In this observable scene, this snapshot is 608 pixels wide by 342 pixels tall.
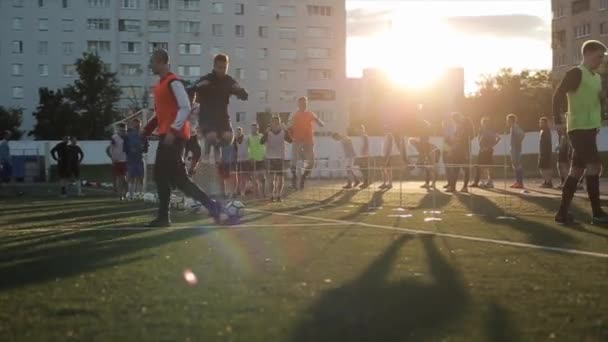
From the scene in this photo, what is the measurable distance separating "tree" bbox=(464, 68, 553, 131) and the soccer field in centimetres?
9005

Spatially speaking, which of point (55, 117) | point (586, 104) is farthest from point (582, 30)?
point (586, 104)

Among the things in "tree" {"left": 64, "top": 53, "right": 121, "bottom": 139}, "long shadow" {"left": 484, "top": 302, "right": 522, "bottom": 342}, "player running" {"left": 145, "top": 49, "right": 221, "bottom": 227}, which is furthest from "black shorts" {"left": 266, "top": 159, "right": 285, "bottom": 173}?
"tree" {"left": 64, "top": 53, "right": 121, "bottom": 139}

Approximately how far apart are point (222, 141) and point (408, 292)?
25.7ft

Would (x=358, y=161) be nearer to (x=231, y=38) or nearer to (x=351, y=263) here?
(x=351, y=263)

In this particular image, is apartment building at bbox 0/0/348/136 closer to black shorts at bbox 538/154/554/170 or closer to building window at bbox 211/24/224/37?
building window at bbox 211/24/224/37

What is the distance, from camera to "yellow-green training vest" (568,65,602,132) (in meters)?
10.7

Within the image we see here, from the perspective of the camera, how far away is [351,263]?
707cm

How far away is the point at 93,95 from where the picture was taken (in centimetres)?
8925

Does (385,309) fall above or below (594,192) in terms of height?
below

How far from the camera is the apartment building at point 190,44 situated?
10200cm

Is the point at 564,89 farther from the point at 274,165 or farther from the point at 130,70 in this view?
the point at 130,70

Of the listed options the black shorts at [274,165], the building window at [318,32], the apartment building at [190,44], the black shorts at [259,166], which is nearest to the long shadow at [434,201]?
the black shorts at [274,165]

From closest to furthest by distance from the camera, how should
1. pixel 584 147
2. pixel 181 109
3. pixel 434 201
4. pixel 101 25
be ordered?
pixel 181 109, pixel 584 147, pixel 434 201, pixel 101 25

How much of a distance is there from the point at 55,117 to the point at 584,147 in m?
85.0
